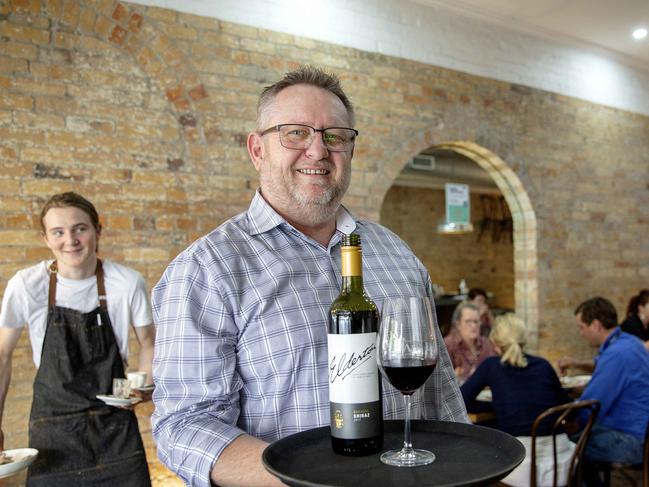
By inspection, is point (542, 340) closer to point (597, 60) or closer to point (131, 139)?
point (597, 60)

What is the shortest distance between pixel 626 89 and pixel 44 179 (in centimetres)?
679

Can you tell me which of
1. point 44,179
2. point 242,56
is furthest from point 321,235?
point 242,56

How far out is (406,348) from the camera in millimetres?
987

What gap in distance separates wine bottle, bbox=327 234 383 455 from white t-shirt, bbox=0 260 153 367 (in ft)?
6.34

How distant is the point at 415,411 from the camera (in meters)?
1.34

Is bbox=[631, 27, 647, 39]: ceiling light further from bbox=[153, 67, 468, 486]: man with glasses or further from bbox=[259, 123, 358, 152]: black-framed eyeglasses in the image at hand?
bbox=[259, 123, 358, 152]: black-framed eyeglasses

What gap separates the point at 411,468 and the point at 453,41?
550 centimetres

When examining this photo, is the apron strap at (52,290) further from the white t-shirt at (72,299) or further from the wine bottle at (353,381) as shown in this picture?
the wine bottle at (353,381)

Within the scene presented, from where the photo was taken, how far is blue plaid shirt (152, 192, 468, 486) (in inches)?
44.7

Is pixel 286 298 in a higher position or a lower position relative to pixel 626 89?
lower

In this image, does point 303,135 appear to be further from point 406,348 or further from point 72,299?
point 72,299

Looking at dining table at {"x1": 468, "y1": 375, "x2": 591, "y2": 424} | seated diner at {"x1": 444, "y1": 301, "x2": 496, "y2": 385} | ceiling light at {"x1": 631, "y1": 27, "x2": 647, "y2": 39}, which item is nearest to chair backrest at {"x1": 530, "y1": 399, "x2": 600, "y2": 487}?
dining table at {"x1": 468, "y1": 375, "x2": 591, "y2": 424}

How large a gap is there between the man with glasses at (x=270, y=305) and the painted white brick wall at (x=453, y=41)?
3.27m

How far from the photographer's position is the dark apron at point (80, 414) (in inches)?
98.1
